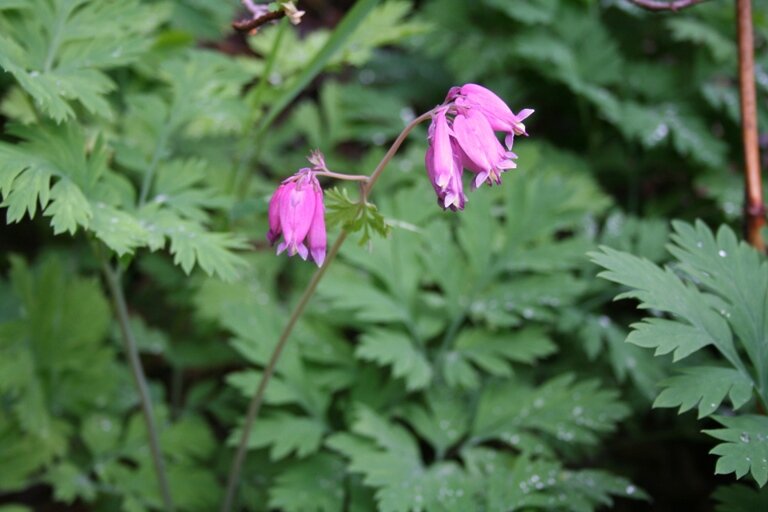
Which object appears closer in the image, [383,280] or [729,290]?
[729,290]

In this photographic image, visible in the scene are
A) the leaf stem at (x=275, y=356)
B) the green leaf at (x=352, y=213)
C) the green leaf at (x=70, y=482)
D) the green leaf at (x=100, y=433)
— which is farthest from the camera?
the green leaf at (x=100, y=433)

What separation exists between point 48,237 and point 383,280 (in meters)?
1.76

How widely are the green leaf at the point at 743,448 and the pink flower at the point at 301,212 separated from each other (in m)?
1.04

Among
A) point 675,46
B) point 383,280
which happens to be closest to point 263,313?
point 383,280

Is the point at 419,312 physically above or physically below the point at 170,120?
below

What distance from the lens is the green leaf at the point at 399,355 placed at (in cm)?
240

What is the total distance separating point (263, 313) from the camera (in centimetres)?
263

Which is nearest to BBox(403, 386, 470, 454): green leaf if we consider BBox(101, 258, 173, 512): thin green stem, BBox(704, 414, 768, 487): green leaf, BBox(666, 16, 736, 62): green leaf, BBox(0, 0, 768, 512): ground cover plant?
BBox(0, 0, 768, 512): ground cover plant

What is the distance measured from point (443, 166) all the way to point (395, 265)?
1.13m

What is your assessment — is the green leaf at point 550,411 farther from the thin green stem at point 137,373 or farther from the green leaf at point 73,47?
the green leaf at point 73,47

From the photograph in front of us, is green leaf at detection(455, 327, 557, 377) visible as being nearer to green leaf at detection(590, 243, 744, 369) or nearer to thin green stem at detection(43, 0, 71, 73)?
green leaf at detection(590, 243, 744, 369)

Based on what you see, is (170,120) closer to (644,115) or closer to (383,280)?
(383,280)

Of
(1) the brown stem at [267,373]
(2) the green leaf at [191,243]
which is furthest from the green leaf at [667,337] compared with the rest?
(2) the green leaf at [191,243]

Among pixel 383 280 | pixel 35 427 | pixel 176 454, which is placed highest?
pixel 383 280
